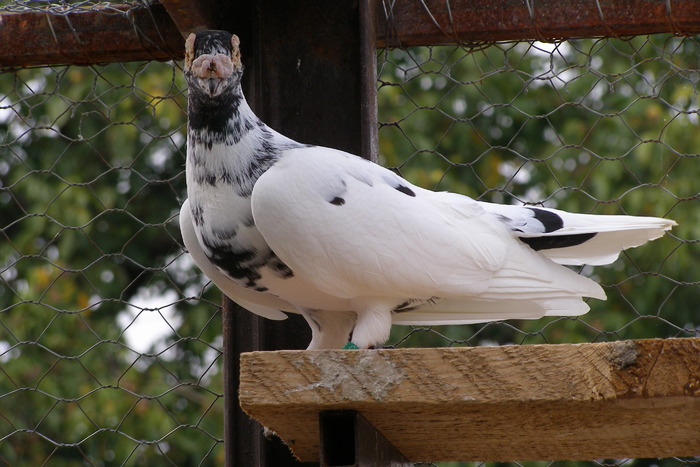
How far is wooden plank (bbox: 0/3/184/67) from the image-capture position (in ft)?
6.21

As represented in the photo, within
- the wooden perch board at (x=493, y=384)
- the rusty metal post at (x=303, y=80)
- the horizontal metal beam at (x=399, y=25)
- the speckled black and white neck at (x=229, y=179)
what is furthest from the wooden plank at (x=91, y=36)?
the wooden perch board at (x=493, y=384)

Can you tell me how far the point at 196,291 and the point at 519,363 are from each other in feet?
8.49

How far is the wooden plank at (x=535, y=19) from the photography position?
1.79 meters

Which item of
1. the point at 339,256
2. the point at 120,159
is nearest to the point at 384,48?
the point at 339,256

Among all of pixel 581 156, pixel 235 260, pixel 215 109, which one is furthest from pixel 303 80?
pixel 581 156

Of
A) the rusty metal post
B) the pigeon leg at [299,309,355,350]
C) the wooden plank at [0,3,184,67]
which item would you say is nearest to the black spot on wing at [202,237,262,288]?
the pigeon leg at [299,309,355,350]

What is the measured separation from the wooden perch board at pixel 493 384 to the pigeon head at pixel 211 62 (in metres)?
0.44

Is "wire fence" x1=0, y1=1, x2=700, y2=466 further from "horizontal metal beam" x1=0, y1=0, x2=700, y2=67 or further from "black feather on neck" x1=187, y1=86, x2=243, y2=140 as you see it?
"black feather on neck" x1=187, y1=86, x2=243, y2=140

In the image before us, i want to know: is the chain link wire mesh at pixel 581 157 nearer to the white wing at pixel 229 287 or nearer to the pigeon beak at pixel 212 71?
the white wing at pixel 229 287

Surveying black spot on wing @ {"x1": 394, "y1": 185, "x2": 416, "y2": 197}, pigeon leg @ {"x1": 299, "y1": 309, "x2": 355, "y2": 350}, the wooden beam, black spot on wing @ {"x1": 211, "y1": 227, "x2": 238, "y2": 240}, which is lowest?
pigeon leg @ {"x1": 299, "y1": 309, "x2": 355, "y2": 350}

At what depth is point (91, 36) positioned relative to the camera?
75.5 inches

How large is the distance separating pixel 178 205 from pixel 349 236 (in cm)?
214

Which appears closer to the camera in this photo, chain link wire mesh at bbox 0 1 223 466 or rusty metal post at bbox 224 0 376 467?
rusty metal post at bbox 224 0 376 467

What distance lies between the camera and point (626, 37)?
188cm
